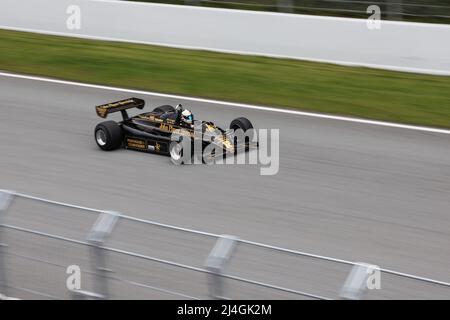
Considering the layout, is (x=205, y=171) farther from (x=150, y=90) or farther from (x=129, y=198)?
(x=150, y=90)

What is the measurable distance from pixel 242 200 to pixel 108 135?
247 centimetres

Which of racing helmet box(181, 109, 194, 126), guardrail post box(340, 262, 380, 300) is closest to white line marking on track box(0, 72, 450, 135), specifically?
racing helmet box(181, 109, 194, 126)

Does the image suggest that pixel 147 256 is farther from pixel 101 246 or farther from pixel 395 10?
pixel 395 10

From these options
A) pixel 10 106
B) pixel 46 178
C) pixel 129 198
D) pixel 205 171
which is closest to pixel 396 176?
pixel 205 171

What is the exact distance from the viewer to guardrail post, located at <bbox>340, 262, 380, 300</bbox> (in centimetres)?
556

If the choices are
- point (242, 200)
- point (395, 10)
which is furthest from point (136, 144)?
point (395, 10)

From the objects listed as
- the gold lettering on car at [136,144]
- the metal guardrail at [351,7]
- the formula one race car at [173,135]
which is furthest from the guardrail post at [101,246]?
the metal guardrail at [351,7]

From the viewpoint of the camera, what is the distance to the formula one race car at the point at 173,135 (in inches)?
467

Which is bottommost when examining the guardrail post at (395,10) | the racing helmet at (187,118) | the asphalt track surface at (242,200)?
the asphalt track surface at (242,200)

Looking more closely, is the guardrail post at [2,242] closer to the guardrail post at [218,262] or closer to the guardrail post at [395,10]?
the guardrail post at [218,262]

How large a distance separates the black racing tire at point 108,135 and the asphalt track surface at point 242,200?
13 cm

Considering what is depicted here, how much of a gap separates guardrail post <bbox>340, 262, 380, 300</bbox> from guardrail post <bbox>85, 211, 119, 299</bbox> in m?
1.80

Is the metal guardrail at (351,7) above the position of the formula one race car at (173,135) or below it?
above

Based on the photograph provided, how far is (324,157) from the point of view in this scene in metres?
12.2
